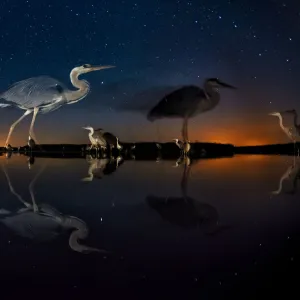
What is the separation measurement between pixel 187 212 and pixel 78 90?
9893mm

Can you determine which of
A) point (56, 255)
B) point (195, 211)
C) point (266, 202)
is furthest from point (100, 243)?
point (266, 202)

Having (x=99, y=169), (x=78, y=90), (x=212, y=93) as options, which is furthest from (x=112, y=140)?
(x=99, y=169)

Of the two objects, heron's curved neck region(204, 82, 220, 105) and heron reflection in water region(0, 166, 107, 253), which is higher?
heron reflection in water region(0, 166, 107, 253)

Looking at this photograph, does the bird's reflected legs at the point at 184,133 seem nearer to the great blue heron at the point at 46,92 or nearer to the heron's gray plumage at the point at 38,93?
the great blue heron at the point at 46,92

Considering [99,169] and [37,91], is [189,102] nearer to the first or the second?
[37,91]

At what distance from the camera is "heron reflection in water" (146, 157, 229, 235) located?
1.58 metres

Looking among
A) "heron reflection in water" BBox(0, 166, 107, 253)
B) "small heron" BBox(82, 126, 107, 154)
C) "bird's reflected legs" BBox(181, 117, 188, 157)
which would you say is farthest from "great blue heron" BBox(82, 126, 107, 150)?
"heron reflection in water" BBox(0, 166, 107, 253)

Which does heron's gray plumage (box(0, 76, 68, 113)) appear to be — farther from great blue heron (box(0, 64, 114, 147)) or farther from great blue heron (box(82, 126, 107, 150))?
great blue heron (box(82, 126, 107, 150))

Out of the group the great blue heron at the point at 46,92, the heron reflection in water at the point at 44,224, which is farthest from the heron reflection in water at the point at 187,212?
the great blue heron at the point at 46,92

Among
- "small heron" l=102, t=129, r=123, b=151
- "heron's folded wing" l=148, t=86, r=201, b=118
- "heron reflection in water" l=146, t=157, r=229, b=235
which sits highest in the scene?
"heron reflection in water" l=146, t=157, r=229, b=235

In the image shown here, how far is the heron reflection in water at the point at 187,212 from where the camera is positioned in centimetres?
158

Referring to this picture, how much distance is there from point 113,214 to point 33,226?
39cm

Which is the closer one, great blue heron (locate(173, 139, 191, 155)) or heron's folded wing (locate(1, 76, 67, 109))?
great blue heron (locate(173, 139, 191, 155))

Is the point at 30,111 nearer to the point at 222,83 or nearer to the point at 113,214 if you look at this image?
the point at 222,83
